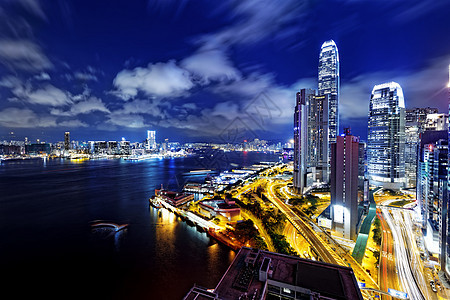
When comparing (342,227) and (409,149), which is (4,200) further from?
(409,149)

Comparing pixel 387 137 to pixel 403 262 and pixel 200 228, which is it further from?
pixel 200 228

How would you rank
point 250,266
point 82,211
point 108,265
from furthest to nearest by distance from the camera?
point 82,211
point 108,265
point 250,266

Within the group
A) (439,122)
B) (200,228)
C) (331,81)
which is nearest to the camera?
(200,228)

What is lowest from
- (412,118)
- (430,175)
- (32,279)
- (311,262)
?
(32,279)

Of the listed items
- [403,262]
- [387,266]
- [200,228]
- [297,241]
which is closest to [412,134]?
[403,262]

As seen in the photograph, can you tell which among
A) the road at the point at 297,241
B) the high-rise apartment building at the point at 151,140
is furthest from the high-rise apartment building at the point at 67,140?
the road at the point at 297,241

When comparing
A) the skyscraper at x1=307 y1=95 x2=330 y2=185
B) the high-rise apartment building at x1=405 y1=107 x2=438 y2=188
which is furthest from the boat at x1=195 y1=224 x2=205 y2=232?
the high-rise apartment building at x1=405 y1=107 x2=438 y2=188

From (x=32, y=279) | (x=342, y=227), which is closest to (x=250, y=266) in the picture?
(x=342, y=227)
